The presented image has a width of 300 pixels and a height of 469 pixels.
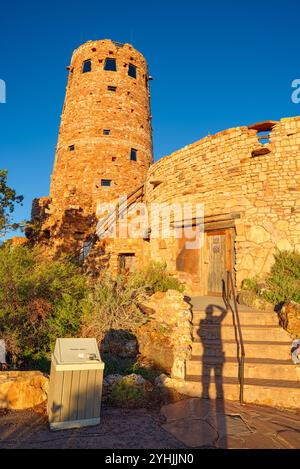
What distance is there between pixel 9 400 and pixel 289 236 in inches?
308

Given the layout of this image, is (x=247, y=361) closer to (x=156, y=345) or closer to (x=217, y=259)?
(x=156, y=345)

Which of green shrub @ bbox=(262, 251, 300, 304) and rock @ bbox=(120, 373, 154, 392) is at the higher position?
green shrub @ bbox=(262, 251, 300, 304)

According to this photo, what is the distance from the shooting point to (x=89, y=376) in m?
3.99

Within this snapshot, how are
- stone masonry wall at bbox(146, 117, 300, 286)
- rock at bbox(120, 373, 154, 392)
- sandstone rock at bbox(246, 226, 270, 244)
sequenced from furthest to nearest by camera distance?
sandstone rock at bbox(246, 226, 270, 244)
stone masonry wall at bbox(146, 117, 300, 286)
rock at bbox(120, 373, 154, 392)

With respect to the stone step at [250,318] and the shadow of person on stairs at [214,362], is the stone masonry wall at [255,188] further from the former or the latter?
the shadow of person on stairs at [214,362]

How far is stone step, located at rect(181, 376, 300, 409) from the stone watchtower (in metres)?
15.0

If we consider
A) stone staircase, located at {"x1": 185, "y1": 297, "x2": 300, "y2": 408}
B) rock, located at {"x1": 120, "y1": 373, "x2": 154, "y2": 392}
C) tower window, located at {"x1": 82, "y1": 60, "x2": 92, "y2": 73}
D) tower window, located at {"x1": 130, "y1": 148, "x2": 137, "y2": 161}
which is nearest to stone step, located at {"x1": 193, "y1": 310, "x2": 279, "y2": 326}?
stone staircase, located at {"x1": 185, "y1": 297, "x2": 300, "y2": 408}

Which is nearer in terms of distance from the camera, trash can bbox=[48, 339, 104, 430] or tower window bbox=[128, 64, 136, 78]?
trash can bbox=[48, 339, 104, 430]

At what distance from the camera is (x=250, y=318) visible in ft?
23.5

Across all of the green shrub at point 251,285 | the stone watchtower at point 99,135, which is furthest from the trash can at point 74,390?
the stone watchtower at point 99,135

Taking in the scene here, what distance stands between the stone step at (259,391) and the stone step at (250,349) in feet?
2.22

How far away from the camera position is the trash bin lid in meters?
3.99

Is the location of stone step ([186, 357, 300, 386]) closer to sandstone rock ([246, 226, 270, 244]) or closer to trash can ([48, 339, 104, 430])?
trash can ([48, 339, 104, 430])

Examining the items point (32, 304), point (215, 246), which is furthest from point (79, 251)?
point (32, 304)
